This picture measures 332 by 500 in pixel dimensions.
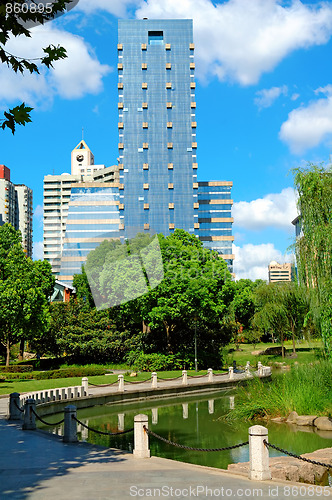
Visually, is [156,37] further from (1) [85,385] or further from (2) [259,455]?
(2) [259,455]

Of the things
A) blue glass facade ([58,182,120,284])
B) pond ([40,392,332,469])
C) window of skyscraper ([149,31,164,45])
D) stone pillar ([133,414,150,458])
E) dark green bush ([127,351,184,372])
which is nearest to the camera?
stone pillar ([133,414,150,458])

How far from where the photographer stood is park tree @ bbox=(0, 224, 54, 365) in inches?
1435

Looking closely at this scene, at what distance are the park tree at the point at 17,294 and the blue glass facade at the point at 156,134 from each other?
61.3 meters

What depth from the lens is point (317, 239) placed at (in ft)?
66.8

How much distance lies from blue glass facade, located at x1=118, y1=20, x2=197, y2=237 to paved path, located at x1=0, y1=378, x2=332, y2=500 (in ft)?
295

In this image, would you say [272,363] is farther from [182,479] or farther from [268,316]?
[182,479]

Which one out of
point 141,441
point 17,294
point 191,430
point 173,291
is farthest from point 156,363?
A: point 141,441

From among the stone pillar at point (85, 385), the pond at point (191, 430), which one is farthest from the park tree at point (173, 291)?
the stone pillar at point (85, 385)

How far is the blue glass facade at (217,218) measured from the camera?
116 m

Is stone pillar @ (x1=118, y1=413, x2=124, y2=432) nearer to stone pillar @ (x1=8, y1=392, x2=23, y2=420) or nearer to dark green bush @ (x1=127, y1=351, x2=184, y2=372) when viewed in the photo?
stone pillar @ (x1=8, y1=392, x2=23, y2=420)

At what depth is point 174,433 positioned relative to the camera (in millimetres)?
19812

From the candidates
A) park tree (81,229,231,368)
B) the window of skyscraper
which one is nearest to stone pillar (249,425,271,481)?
park tree (81,229,231,368)

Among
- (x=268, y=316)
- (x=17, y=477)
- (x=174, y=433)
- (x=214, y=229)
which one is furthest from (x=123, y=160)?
(x=17, y=477)

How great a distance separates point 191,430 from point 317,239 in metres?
9.13
